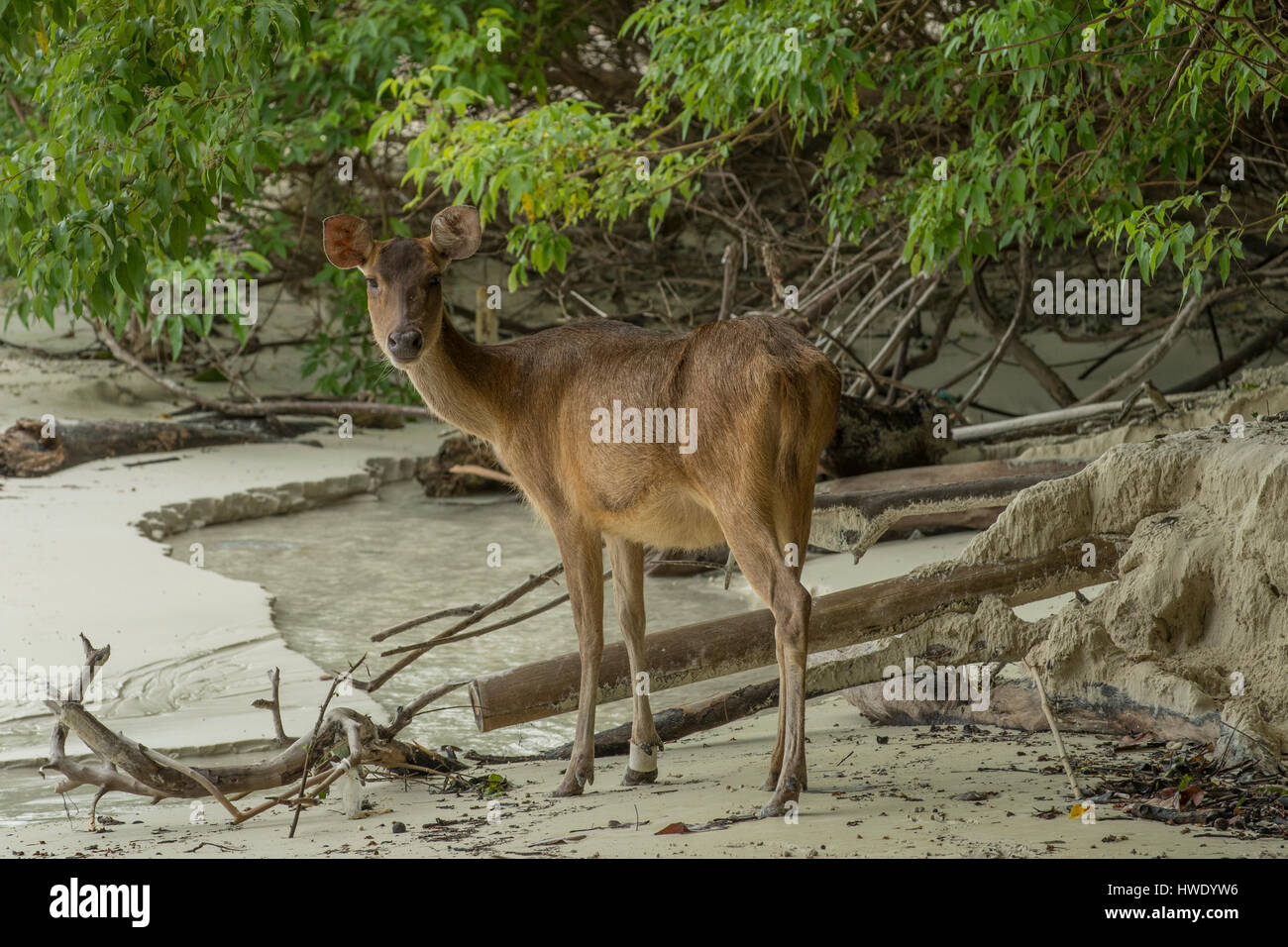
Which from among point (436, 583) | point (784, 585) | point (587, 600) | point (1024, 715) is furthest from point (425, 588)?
point (784, 585)

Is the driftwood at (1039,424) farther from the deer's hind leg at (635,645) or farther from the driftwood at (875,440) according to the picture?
the deer's hind leg at (635,645)

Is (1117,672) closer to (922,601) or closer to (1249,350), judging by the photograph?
(922,601)

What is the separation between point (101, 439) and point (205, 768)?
7675 millimetres

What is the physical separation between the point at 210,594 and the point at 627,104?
258 inches

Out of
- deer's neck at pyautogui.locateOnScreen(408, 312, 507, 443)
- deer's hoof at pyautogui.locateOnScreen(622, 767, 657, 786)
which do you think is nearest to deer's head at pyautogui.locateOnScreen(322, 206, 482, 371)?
deer's neck at pyautogui.locateOnScreen(408, 312, 507, 443)

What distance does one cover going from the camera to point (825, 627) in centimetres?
489

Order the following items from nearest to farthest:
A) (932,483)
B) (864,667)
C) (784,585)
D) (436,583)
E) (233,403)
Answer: (784,585), (864,667), (932,483), (436,583), (233,403)

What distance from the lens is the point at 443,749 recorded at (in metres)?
5.19

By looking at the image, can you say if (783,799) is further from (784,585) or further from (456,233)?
(456,233)

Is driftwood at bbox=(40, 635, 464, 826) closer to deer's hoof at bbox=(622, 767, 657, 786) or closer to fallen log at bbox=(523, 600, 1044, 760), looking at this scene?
deer's hoof at bbox=(622, 767, 657, 786)

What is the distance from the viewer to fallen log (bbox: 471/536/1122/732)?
16.2ft

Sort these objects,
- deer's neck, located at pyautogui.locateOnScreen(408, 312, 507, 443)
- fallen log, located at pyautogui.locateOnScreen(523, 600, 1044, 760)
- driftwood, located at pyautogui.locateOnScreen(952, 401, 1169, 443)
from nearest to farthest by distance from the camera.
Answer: deer's neck, located at pyautogui.locateOnScreen(408, 312, 507, 443), fallen log, located at pyautogui.locateOnScreen(523, 600, 1044, 760), driftwood, located at pyautogui.locateOnScreen(952, 401, 1169, 443)

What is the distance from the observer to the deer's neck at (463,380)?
4.91 m

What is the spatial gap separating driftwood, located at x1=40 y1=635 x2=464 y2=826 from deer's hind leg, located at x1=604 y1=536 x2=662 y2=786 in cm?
76
